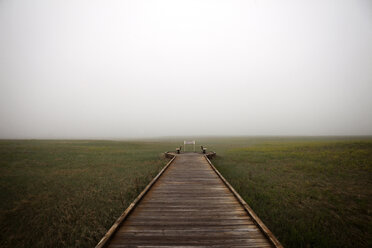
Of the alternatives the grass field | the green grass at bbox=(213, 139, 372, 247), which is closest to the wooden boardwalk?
the grass field

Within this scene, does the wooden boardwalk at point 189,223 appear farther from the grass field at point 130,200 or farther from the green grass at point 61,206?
the green grass at point 61,206

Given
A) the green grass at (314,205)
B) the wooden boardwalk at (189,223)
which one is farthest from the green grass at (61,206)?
the green grass at (314,205)

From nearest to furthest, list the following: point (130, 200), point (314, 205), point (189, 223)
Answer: point (189, 223), point (314, 205), point (130, 200)

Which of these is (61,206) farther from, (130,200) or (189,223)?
(189,223)

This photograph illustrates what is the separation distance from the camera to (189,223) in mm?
3734

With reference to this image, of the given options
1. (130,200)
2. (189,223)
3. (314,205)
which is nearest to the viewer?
(189,223)

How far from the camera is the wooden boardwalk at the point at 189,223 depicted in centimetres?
306

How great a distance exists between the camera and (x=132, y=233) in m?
3.35

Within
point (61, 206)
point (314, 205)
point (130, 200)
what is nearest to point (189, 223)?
point (130, 200)

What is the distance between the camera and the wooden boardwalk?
10.0 feet

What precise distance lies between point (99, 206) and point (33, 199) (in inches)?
157

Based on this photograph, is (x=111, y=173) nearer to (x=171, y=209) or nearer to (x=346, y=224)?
(x=171, y=209)

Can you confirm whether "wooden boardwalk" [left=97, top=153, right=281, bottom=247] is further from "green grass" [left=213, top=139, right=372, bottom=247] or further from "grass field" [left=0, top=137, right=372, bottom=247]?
"green grass" [left=213, top=139, right=372, bottom=247]

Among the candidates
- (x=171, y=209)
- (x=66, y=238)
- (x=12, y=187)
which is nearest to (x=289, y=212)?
(x=171, y=209)
